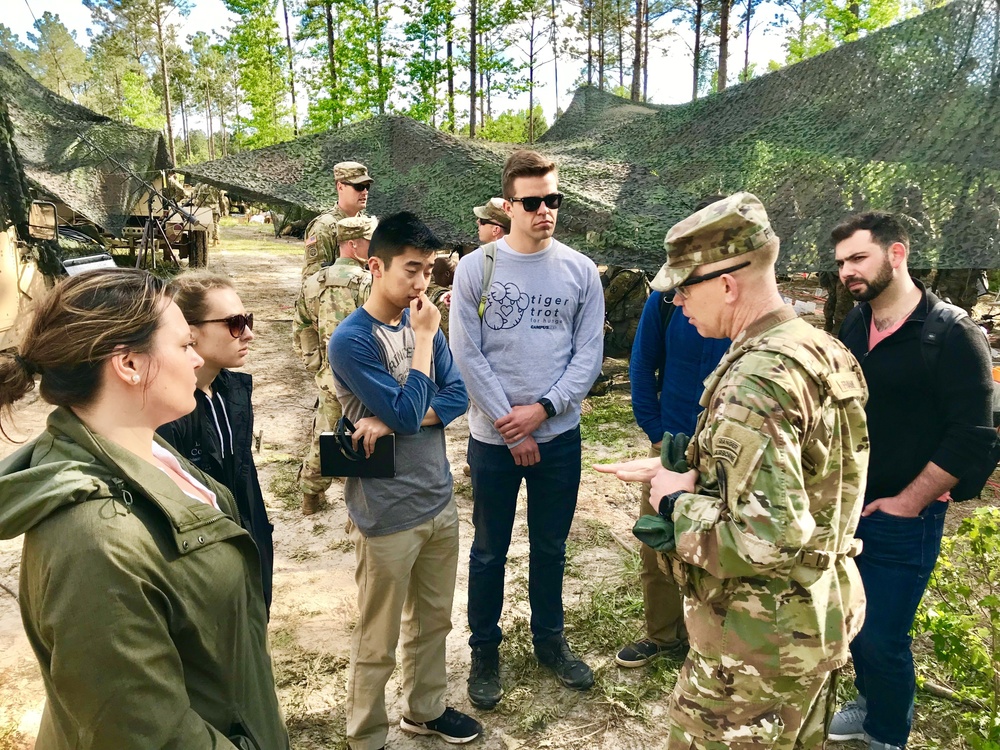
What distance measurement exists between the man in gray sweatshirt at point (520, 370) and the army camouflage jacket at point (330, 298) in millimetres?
1495

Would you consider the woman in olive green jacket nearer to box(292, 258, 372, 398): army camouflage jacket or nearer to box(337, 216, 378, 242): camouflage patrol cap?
box(292, 258, 372, 398): army camouflage jacket

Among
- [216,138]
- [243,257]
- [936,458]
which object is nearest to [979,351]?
[936,458]

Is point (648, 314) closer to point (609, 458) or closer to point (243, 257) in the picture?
point (609, 458)

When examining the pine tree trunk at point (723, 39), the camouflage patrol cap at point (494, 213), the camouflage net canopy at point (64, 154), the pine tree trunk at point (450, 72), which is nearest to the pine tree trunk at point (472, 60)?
the pine tree trunk at point (450, 72)

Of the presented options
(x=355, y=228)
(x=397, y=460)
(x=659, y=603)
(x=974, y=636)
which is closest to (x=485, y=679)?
(x=659, y=603)

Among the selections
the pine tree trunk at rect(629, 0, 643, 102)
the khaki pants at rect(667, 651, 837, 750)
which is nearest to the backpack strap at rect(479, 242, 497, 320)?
the khaki pants at rect(667, 651, 837, 750)

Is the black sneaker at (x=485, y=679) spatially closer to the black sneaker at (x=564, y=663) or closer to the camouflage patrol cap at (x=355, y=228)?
the black sneaker at (x=564, y=663)

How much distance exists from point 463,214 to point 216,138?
68324 mm

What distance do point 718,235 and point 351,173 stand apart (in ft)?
12.4

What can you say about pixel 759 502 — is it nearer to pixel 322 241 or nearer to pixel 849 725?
pixel 849 725

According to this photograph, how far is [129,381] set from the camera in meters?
1.23

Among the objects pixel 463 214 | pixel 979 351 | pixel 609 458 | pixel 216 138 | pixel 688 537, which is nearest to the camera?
pixel 688 537

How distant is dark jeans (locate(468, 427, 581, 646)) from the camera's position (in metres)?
2.77

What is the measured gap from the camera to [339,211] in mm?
4996
